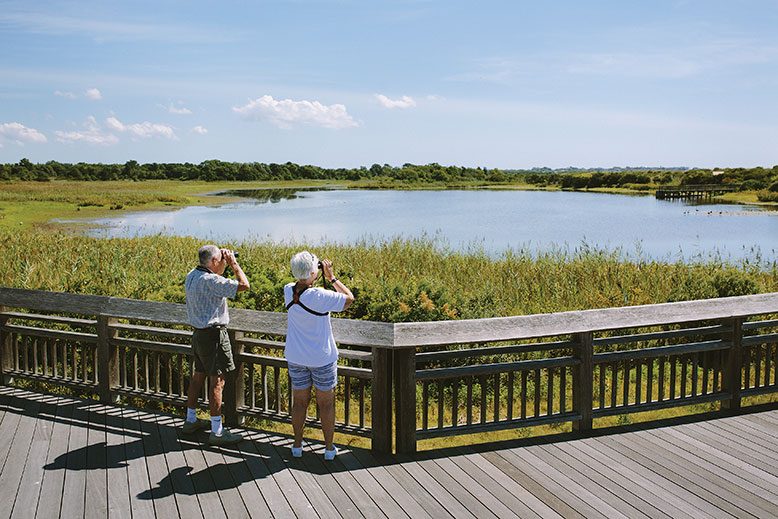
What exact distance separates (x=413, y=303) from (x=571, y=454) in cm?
437

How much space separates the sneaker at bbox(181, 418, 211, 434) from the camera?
566cm

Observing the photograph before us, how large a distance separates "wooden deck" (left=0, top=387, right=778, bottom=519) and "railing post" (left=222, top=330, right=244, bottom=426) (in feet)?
0.76

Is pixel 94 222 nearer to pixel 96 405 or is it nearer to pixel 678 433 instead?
pixel 96 405

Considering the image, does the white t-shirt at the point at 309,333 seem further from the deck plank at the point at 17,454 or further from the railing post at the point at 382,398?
the deck plank at the point at 17,454

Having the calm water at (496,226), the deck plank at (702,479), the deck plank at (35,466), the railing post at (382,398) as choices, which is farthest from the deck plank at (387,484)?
the calm water at (496,226)

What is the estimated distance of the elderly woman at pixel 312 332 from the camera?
4.68 m

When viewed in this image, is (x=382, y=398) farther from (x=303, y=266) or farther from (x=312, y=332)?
(x=303, y=266)

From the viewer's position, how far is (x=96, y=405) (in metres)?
6.49

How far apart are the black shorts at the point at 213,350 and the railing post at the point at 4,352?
300 cm

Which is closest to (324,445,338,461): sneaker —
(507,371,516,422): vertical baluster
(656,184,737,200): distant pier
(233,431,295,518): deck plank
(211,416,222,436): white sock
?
(233,431,295,518): deck plank

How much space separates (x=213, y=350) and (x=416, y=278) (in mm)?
7826

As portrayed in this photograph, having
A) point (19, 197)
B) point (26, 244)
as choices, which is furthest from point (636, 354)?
point (19, 197)

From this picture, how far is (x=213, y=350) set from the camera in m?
5.38

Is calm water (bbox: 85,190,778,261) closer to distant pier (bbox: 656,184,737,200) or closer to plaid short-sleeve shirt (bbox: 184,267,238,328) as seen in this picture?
distant pier (bbox: 656,184,737,200)
